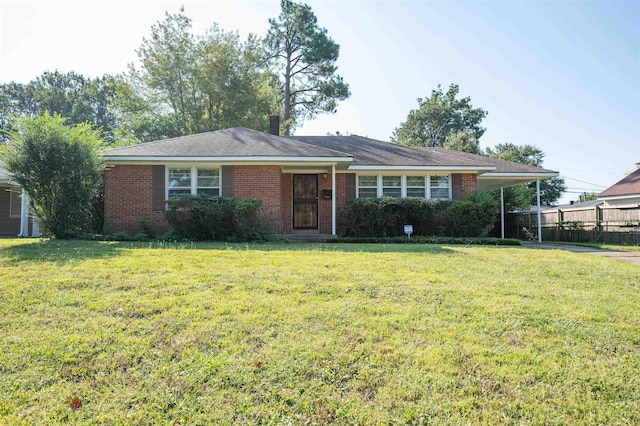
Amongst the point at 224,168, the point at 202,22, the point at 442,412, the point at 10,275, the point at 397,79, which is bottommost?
the point at 442,412

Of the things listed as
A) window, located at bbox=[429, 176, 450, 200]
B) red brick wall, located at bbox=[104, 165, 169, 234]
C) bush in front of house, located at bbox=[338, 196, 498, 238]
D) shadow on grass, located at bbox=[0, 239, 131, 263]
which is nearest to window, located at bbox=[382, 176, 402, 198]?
window, located at bbox=[429, 176, 450, 200]

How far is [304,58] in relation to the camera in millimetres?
30047

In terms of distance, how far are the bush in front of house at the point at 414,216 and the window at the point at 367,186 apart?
133cm

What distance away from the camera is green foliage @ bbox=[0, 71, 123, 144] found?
42.7 metres

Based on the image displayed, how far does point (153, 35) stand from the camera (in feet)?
89.2

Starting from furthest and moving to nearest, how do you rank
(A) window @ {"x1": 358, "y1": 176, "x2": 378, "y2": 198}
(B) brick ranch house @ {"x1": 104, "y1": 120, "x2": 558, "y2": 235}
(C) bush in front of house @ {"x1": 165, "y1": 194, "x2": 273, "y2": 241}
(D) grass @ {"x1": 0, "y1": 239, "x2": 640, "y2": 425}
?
1. (A) window @ {"x1": 358, "y1": 176, "x2": 378, "y2": 198}
2. (B) brick ranch house @ {"x1": 104, "y1": 120, "x2": 558, "y2": 235}
3. (C) bush in front of house @ {"x1": 165, "y1": 194, "x2": 273, "y2": 241}
4. (D) grass @ {"x1": 0, "y1": 239, "x2": 640, "y2": 425}

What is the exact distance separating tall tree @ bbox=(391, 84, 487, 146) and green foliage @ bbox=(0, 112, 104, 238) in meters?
36.2

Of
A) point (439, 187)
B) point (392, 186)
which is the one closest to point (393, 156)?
point (392, 186)

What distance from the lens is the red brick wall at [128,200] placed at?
37.2ft

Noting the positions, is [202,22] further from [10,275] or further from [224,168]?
[10,275]

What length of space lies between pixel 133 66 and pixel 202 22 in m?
6.05

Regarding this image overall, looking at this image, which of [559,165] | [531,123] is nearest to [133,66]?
[531,123]

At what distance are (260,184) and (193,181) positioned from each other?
7.10 feet

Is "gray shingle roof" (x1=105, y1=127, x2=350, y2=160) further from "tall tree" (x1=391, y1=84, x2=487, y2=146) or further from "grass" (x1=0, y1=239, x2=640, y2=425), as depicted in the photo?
"tall tree" (x1=391, y1=84, x2=487, y2=146)
